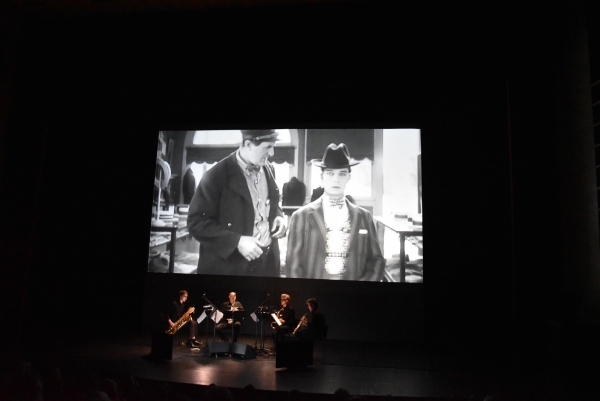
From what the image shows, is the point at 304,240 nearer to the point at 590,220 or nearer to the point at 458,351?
the point at 458,351

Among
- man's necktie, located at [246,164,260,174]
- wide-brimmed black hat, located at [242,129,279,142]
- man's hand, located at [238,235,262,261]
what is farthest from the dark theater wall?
man's necktie, located at [246,164,260,174]

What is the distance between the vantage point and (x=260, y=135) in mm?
7430

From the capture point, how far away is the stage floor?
13.7 ft

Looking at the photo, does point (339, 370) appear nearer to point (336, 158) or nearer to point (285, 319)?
point (285, 319)

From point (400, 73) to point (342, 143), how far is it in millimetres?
1563

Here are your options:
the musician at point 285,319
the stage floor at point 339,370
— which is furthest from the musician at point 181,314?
the musician at point 285,319

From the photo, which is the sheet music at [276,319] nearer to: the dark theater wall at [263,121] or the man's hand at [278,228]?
the dark theater wall at [263,121]

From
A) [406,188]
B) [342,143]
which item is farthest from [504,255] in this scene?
[342,143]

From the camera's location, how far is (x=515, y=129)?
21.2 ft

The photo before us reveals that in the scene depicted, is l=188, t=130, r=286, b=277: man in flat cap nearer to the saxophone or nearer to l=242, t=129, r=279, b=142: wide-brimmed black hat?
l=242, t=129, r=279, b=142: wide-brimmed black hat

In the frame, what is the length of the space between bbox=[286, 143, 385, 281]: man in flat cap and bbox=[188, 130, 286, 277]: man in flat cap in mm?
363

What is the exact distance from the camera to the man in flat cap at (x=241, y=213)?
705cm

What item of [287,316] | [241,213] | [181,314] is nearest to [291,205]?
[241,213]

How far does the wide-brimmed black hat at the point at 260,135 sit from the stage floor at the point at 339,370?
3485 mm
